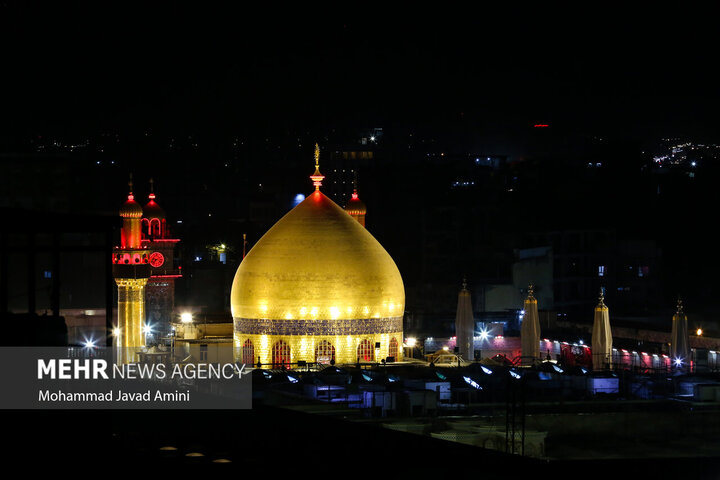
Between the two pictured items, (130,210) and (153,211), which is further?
(153,211)

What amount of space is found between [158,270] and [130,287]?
13.3 ft

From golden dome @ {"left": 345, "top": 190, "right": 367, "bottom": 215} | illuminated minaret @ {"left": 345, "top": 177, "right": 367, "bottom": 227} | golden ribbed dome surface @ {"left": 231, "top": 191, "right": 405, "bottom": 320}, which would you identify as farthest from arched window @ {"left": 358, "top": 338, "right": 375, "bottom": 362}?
golden dome @ {"left": 345, "top": 190, "right": 367, "bottom": 215}

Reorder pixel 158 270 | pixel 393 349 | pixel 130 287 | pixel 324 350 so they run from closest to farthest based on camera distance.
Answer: pixel 324 350 → pixel 393 349 → pixel 130 287 → pixel 158 270

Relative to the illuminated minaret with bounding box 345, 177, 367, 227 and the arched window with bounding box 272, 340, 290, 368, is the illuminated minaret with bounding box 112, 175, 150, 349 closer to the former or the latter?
the arched window with bounding box 272, 340, 290, 368

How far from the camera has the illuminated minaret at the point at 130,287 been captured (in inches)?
1758

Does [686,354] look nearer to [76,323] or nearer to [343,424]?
[76,323]

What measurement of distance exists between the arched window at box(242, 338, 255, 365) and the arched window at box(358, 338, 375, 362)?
8.54 ft

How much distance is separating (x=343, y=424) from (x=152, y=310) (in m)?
29.5

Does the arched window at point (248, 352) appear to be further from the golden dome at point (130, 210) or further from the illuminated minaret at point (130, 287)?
the golden dome at point (130, 210)

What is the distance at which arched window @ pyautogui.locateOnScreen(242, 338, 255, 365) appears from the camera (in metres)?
43.6

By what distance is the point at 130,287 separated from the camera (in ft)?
148

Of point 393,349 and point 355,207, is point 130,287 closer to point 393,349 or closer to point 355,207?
point 393,349

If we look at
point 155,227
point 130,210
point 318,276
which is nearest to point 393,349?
point 318,276

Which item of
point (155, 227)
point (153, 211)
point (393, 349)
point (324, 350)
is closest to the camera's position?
point (324, 350)
